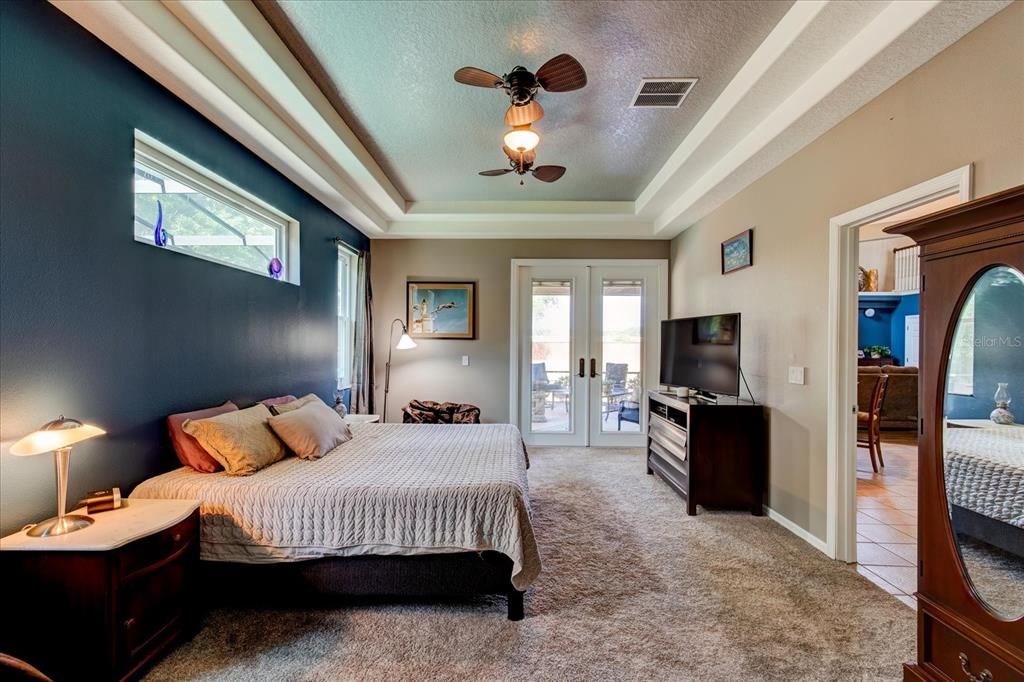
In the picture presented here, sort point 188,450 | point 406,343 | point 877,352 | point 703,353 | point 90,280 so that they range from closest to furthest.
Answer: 1. point 90,280
2. point 188,450
3. point 703,353
4. point 406,343
5. point 877,352

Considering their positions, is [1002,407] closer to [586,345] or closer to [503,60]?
[503,60]

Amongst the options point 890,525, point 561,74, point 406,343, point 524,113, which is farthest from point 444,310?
point 890,525

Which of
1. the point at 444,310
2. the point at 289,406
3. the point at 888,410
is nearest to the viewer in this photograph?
the point at 289,406

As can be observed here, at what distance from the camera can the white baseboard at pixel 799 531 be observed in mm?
2771

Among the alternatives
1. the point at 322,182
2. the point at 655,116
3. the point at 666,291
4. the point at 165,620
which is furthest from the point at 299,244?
the point at 666,291

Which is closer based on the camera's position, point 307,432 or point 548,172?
point 307,432

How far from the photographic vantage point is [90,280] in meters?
1.92

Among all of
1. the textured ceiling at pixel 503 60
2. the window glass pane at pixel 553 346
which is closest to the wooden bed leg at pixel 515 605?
the textured ceiling at pixel 503 60

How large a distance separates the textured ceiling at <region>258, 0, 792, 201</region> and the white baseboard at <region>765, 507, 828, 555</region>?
293cm

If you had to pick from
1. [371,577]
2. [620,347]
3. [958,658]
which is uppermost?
[620,347]

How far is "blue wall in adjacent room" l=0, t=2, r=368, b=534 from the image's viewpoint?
1.64m

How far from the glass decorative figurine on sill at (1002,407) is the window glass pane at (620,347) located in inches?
161

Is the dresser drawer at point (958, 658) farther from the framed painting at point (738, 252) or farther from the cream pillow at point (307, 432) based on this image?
the cream pillow at point (307, 432)

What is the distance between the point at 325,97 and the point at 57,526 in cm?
259
